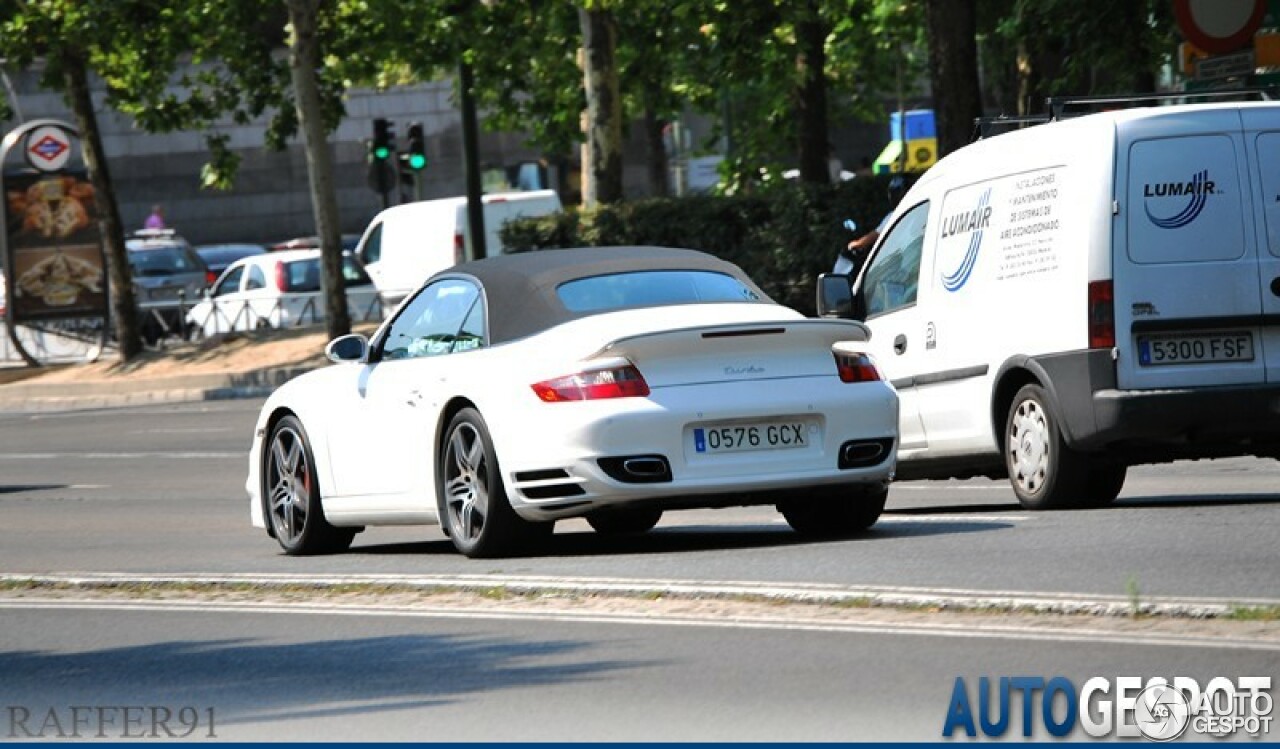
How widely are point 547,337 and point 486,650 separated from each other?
9.57 feet

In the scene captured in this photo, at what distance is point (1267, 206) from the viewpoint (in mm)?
12188

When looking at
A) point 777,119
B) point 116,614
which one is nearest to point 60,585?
point 116,614

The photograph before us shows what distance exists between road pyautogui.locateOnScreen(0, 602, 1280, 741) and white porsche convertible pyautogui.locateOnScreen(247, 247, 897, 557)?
159 cm

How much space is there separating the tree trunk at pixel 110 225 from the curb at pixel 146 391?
1.68 m

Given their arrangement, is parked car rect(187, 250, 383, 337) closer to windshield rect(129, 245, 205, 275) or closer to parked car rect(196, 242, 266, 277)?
windshield rect(129, 245, 205, 275)

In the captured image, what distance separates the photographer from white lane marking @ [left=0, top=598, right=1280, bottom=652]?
7.85 m

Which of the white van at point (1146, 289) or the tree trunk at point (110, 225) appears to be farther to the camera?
the tree trunk at point (110, 225)

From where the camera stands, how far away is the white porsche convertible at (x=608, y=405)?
35.7 feet

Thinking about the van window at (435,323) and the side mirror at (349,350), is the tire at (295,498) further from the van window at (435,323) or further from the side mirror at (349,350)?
the van window at (435,323)

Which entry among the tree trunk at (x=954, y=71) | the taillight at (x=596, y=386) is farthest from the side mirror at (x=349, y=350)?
the tree trunk at (x=954, y=71)

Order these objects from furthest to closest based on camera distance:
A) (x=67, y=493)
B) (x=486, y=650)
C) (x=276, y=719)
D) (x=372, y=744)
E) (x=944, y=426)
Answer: (x=67, y=493) → (x=944, y=426) → (x=486, y=650) → (x=276, y=719) → (x=372, y=744)

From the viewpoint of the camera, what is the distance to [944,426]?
13836mm

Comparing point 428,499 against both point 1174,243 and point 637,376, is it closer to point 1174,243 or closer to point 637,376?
point 637,376

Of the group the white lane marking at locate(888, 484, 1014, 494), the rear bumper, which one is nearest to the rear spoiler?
the rear bumper
